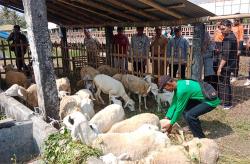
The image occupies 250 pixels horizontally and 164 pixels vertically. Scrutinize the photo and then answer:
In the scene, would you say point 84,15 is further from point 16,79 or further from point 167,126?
point 167,126

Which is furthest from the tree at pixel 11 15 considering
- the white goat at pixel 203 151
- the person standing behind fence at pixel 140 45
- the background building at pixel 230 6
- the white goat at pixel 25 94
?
the white goat at pixel 203 151

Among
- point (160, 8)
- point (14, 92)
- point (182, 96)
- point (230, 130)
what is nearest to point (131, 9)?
point (160, 8)

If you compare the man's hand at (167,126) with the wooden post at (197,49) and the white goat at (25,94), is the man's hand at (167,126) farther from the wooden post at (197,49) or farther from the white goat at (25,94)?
the white goat at (25,94)

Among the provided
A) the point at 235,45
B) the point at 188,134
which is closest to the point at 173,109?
the point at 188,134

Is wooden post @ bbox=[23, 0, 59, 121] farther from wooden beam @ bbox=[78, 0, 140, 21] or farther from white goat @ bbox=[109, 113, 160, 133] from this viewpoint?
wooden beam @ bbox=[78, 0, 140, 21]

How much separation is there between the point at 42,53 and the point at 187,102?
262 cm

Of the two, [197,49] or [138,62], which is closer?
[197,49]

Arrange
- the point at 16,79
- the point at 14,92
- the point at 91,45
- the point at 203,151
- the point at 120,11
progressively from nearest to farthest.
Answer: the point at 203,151 < the point at 14,92 < the point at 120,11 < the point at 16,79 < the point at 91,45

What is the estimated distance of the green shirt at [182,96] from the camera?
5.19 m

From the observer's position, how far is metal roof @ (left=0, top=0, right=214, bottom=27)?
7.32m

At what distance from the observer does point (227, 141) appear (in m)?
5.78

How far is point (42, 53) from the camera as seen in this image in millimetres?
5301

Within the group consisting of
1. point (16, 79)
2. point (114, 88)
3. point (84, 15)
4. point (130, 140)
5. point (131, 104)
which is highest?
point (84, 15)

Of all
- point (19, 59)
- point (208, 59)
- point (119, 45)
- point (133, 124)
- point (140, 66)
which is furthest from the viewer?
point (19, 59)
